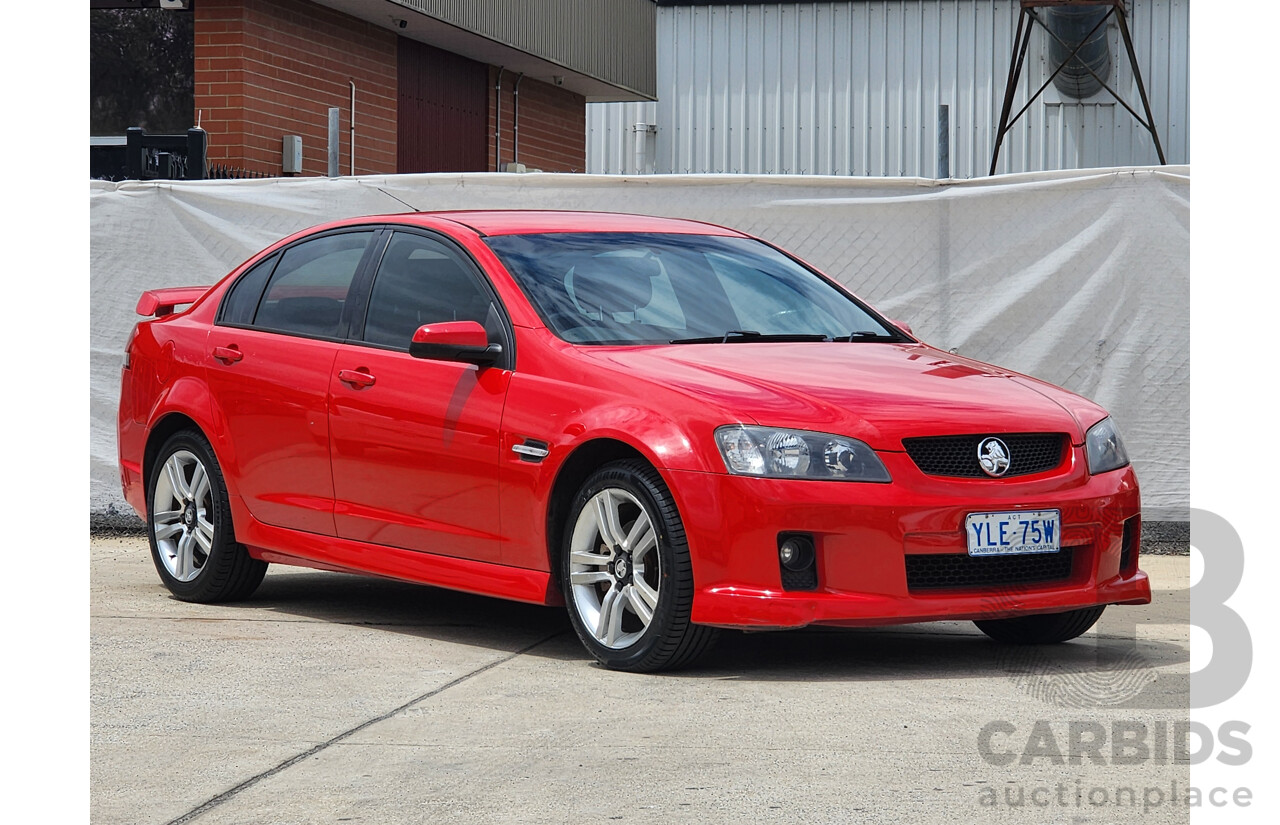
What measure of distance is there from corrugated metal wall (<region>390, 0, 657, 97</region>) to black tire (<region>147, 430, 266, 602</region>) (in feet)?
32.4

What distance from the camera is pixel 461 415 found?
6508 mm

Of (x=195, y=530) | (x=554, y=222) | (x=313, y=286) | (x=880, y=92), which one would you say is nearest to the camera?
(x=554, y=222)

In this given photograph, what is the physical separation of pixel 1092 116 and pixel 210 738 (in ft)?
89.4

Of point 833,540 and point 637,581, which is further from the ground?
point 833,540

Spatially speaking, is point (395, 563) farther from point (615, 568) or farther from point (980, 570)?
point (980, 570)

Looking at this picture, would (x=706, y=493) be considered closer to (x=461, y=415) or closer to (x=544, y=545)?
(x=544, y=545)

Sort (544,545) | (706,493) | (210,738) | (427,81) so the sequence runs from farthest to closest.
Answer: (427,81), (544,545), (706,493), (210,738)

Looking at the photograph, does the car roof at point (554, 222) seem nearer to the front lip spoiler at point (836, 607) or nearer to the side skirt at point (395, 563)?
the side skirt at point (395, 563)

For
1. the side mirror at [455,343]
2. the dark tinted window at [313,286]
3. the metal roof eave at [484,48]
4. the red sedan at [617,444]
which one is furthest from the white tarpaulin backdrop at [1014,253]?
the metal roof eave at [484,48]

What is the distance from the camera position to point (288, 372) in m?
7.30

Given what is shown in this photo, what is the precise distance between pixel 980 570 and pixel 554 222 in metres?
2.38

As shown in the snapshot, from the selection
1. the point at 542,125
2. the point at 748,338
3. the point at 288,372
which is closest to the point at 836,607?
the point at 748,338

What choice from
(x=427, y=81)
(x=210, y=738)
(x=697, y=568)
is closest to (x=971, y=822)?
(x=697, y=568)

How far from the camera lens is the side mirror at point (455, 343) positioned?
6.39m
